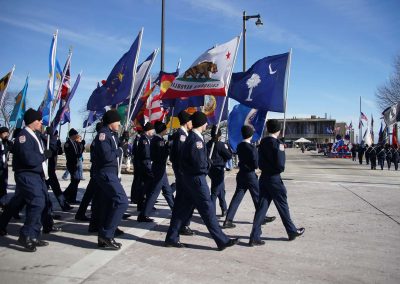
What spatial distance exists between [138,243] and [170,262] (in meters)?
1.02

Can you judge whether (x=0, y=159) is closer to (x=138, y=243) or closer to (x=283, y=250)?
(x=138, y=243)

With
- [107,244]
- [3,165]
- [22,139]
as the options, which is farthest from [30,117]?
[3,165]

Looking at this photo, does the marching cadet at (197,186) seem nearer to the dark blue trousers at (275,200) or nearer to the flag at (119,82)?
the dark blue trousers at (275,200)

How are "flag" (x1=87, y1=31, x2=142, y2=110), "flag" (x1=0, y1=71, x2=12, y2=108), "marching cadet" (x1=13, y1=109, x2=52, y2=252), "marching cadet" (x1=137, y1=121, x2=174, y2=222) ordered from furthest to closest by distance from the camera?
"flag" (x1=0, y1=71, x2=12, y2=108) → "flag" (x1=87, y1=31, x2=142, y2=110) → "marching cadet" (x1=137, y1=121, x2=174, y2=222) → "marching cadet" (x1=13, y1=109, x2=52, y2=252)

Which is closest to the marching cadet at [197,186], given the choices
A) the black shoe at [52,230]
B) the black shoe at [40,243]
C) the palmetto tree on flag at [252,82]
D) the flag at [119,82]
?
the black shoe at [40,243]

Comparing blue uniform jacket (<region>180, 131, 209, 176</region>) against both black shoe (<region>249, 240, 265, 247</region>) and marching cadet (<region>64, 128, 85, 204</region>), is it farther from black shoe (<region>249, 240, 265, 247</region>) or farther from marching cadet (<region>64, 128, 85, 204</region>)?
marching cadet (<region>64, 128, 85, 204</region>)

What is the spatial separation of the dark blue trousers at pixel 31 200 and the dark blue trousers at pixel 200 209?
1.74 metres

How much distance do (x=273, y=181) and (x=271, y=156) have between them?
0.37 meters

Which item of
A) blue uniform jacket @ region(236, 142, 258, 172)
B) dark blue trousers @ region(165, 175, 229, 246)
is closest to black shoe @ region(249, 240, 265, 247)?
dark blue trousers @ region(165, 175, 229, 246)

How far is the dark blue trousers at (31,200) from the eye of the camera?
4.86 meters

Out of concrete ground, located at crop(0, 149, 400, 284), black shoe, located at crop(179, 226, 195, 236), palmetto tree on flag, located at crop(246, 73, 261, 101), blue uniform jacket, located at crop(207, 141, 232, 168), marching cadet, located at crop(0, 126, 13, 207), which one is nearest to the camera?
concrete ground, located at crop(0, 149, 400, 284)

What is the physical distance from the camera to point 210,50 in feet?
25.9

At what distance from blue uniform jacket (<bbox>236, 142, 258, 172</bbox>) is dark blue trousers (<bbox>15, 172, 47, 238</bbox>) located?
3.24 meters

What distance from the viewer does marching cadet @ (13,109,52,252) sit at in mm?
4855
